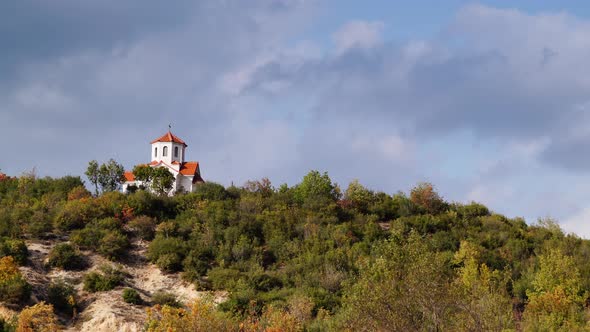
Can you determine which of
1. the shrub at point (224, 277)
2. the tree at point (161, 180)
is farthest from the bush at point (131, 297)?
the tree at point (161, 180)

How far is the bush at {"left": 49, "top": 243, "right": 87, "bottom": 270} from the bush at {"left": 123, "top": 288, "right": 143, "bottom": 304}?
18.2 ft

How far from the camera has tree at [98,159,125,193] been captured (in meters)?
69.8

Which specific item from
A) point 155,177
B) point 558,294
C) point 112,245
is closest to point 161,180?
point 155,177

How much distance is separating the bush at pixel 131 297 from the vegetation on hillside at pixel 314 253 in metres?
0.08

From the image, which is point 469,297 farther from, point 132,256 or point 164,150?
point 164,150

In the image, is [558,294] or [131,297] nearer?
[558,294]

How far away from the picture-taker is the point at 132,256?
1891 inches

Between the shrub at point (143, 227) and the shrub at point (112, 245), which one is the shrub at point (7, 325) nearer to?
the shrub at point (112, 245)

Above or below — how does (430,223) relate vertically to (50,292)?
above

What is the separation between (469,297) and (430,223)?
105 feet

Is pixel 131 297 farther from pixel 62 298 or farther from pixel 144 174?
pixel 144 174

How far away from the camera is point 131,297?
4000cm

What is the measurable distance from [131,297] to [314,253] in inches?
527

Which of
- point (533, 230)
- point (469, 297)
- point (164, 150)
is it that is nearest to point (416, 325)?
point (469, 297)
